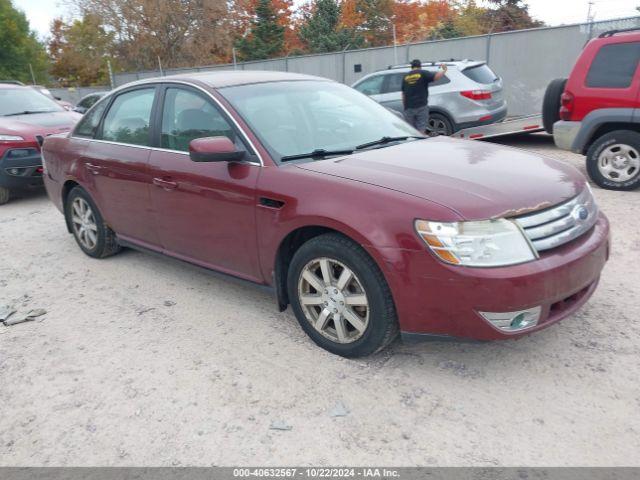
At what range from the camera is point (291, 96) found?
3955 mm

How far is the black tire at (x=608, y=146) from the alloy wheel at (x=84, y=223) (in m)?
5.89

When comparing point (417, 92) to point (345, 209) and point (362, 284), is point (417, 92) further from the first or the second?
point (362, 284)

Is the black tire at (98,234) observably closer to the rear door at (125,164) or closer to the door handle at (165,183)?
the rear door at (125,164)

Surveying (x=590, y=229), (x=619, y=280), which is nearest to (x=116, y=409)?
(x=590, y=229)

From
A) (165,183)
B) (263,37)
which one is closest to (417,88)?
(165,183)

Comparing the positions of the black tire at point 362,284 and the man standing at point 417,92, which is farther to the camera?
the man standing at point 417,92

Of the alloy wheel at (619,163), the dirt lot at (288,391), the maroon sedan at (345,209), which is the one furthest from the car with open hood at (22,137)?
the alloy wheel at (619,163)

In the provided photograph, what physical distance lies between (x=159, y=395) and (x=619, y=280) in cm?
347

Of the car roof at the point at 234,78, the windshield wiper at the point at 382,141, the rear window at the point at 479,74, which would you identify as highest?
the rear window at the point at 479,74

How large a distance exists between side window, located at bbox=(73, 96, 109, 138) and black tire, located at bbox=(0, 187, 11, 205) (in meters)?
3.44

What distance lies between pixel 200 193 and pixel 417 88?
6.82m

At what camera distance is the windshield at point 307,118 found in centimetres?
360

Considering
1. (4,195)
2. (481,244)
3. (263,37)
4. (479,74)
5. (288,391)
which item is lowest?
(288,391)

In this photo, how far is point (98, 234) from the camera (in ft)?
16.7
